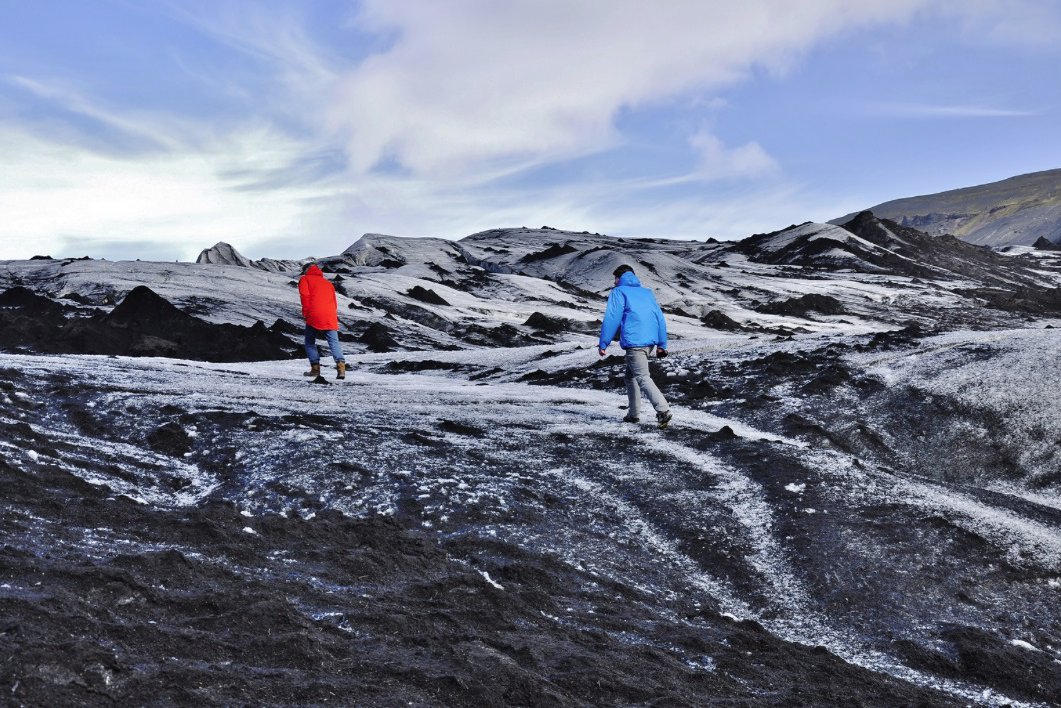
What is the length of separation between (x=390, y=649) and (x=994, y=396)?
10127 mm


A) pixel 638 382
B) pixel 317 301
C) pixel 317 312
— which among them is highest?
pixel 317 301

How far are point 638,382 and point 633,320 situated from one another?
2.54 feet

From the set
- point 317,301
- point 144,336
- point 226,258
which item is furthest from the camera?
point 226,258

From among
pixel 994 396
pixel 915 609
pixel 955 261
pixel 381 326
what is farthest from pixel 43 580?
pixel 955 261

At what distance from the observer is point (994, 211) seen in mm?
149250

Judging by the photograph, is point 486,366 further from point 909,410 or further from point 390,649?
point 390,649

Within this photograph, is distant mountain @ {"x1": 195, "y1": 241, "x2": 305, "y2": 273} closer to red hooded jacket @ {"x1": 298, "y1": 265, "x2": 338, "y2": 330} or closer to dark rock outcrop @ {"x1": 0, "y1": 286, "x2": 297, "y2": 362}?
dark rock outcrop @ {"x1": 0, "y1": 286, "x2": 297, "y2": 362}

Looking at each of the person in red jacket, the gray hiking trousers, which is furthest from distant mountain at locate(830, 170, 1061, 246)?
the gray hiking trousers

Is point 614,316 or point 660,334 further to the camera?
point 660,334

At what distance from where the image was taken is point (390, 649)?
15.7ft

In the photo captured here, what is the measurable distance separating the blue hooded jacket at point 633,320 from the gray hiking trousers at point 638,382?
112mm

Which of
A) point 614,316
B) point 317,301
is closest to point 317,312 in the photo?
point 317,301

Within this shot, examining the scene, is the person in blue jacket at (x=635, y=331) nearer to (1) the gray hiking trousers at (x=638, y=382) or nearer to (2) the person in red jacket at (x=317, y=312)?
(1) the gray hiking trousers at (x=638, y=382)

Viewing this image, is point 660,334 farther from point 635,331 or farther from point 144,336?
point 144,336
